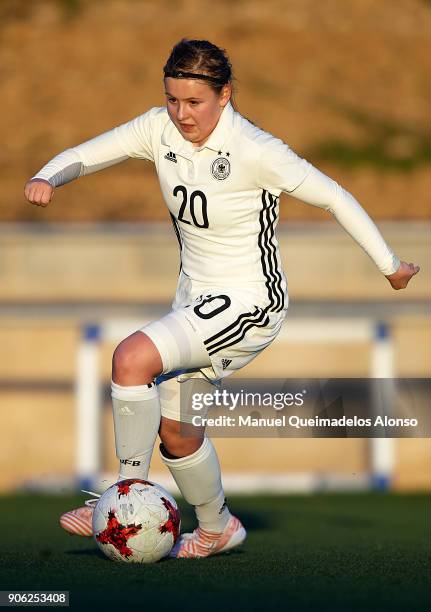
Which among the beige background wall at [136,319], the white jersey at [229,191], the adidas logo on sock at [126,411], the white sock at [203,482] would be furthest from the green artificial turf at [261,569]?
the beige background wall at [136,319]

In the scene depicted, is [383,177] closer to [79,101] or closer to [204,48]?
[79,101]

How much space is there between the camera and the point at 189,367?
19.0ft

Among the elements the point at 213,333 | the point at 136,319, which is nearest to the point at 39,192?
the point at 213,333

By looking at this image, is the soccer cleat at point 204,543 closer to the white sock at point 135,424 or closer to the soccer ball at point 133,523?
the soccer ball at point 133,523

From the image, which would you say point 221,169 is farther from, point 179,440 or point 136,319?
point 136,319

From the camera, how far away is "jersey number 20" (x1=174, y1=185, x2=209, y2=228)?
5754mm

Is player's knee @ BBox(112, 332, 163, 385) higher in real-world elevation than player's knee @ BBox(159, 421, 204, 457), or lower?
higher

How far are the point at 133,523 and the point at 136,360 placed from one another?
2.25 ft

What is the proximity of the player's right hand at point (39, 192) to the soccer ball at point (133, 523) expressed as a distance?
123cm

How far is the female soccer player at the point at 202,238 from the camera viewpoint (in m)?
5.64

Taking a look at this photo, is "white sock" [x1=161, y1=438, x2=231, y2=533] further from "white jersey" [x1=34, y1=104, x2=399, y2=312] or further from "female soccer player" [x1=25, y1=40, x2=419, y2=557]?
"white jersey" [x1=34, y1=104, x2=399, y2=312]

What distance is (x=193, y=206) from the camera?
5.78 meters

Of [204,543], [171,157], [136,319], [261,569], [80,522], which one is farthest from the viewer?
[136,319]

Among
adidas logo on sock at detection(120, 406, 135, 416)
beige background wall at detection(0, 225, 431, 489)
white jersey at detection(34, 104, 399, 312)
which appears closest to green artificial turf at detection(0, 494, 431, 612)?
adidas logo on sock at detection(120, 406, 135, 416)
